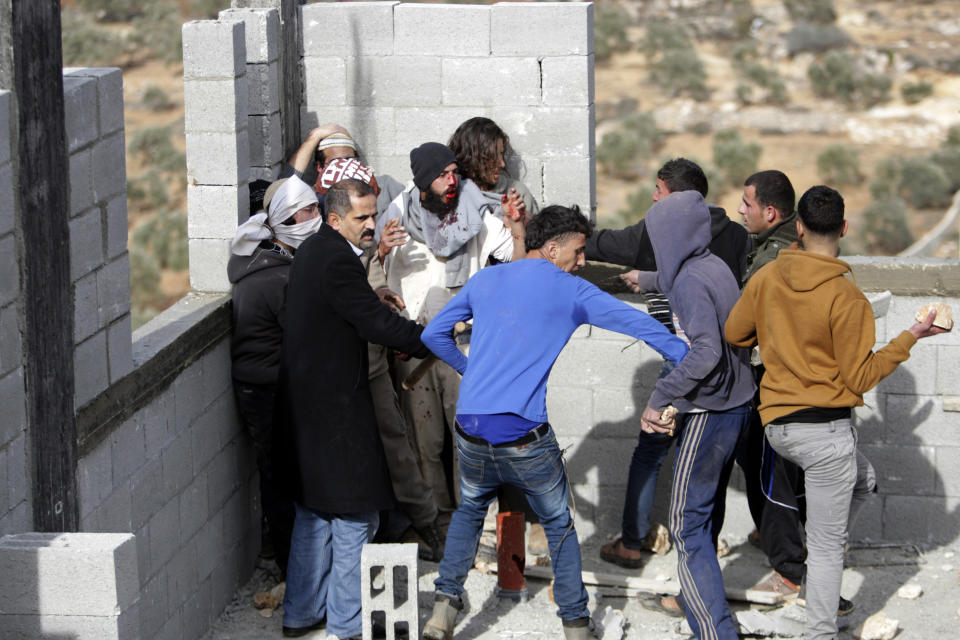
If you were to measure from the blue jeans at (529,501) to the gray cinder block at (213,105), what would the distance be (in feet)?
6.82

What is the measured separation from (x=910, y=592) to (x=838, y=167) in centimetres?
1735

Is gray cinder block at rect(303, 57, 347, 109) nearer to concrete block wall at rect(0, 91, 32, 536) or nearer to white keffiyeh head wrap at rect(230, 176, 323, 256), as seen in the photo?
white keffiyeh head wrap at rect(230, 176, 323, 256)

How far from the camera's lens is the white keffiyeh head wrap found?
636 centimetres

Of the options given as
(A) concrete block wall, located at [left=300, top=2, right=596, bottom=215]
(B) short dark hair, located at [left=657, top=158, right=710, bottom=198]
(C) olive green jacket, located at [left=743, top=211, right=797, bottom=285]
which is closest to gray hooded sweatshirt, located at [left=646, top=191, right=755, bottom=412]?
(B) short dark hair, located at [left=657, top=158, right=710, bottom=198]

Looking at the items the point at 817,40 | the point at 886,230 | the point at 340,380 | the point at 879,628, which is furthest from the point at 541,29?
the point at 817,40

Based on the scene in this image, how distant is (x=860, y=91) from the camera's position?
26.6 m

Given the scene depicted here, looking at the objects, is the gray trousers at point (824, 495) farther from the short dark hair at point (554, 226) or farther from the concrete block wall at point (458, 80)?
the concrete block wall at point (458, 80)

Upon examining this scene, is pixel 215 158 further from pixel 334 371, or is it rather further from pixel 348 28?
pixel 348 28

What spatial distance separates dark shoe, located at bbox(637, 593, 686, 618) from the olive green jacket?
1.70m

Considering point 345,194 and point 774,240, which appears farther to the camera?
point 774,240

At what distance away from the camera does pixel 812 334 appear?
5.29 meters

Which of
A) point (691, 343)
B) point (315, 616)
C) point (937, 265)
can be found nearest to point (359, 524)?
point (315, 616)

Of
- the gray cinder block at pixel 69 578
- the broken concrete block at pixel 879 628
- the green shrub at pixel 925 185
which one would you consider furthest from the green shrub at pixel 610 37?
the gray cinder block at pixel 69 578

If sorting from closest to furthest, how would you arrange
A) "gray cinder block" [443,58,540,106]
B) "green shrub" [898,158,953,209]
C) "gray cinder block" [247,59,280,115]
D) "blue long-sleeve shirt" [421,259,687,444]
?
"blue long-sleeve shirt" [421,259,687,444] → "gray cinder block" [247,59,280,115] → "gray cinder block" [443,58,540,106] → "green shrub" [898,158,953,209]
